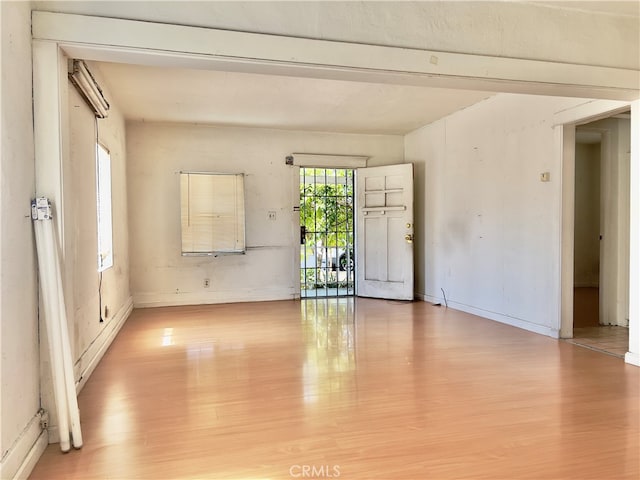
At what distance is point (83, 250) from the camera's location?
10.3 feet

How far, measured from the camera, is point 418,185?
6.43 metres

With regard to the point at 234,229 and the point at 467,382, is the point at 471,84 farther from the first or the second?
the point at 234,229

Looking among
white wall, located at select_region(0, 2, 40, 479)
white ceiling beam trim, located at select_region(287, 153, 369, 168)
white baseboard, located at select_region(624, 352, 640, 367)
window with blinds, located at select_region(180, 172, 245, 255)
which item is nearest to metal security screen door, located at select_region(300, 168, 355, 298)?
white ceiling beam trim, located at select_region(287, 153, 369, 168)

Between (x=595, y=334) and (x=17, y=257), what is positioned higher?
(x=17, y=257)

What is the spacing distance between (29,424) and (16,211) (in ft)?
3.33

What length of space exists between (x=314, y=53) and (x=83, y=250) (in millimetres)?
2267

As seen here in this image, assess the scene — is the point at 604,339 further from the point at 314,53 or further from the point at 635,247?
the point at 314,53

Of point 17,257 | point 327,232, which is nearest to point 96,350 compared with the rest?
point 17,257

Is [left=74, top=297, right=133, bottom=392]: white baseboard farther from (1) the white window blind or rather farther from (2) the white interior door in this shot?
(2) the white interior door

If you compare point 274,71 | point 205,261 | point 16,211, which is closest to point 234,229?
point 205,261

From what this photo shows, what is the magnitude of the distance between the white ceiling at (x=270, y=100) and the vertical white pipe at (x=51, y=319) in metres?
2.20

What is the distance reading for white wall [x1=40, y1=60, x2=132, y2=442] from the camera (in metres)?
2.20

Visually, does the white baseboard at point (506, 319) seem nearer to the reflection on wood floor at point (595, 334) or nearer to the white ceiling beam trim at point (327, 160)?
the reflection on wood floor at point (595, 334)

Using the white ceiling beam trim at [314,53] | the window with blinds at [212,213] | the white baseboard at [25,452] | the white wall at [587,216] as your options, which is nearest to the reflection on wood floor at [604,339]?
the white ceiling beam trim at [314,53]
